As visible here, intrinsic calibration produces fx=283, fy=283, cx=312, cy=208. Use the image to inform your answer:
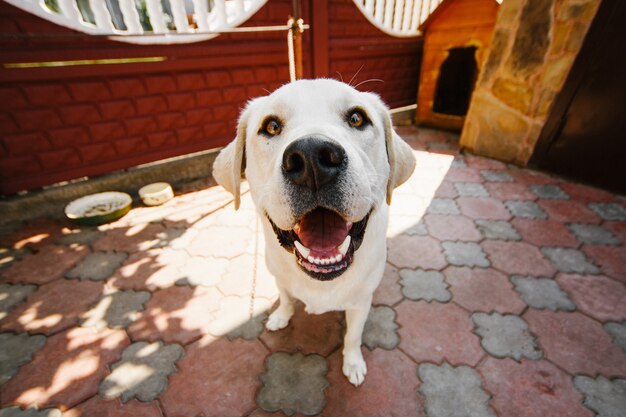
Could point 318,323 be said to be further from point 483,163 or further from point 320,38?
point 320,38

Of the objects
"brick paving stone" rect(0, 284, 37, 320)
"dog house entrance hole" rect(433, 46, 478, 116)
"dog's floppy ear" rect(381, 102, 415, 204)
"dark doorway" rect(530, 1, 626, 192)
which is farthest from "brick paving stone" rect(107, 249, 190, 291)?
"dog house entrance hole" rect(433, 46, 478, 116)

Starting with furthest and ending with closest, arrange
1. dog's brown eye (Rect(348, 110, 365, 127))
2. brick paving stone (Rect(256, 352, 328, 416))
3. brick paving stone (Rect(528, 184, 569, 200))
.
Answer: brick paving stone (Rect(528, 184, 569, 200)) < brick paving stone (Rect(256, 352, 328, 416)) < dog's brown eye (Rect(348, 110, 365, 127))

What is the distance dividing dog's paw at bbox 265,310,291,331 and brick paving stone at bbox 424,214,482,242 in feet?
7.39

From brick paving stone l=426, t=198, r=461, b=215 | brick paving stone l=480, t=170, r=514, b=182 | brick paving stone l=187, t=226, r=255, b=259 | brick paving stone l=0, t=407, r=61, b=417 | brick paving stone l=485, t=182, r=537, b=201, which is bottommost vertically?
brick paving stone l=0, t=407, r=61, b=417

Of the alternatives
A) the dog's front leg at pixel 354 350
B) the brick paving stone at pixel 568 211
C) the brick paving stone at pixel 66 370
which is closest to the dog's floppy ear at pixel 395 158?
the dog's front leg at pixel 354 350

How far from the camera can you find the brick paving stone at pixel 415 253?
326 cm

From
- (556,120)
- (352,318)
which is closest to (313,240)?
(352,318)

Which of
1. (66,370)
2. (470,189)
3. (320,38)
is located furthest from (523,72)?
(66,370)

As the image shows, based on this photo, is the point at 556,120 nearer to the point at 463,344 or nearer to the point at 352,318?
the point at 463,344

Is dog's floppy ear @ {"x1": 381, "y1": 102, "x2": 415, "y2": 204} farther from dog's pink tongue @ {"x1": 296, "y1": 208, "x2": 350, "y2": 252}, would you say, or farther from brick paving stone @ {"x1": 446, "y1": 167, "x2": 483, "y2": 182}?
brick paving stone @ {"x1": 446, "y1": 167, "x2": 483, "y2": 182}

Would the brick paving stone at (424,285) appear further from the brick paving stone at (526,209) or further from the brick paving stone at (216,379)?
the brick paving stone at (526,209)

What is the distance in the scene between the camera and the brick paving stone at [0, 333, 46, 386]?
7.86ft

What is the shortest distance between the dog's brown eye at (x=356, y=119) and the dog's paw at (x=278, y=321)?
1789 millimetres

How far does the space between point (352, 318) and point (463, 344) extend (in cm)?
109
